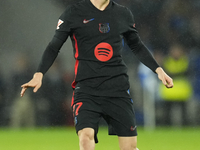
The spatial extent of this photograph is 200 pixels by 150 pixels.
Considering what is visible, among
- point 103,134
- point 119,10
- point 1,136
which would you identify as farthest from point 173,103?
point 119,10

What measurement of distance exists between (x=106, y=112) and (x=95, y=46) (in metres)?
0.63

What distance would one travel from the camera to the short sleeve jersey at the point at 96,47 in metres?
4.29

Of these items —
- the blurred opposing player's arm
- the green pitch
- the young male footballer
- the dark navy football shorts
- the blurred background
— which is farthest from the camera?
the blurred background

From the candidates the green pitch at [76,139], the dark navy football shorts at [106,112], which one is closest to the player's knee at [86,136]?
the dark navy football shorts at [106,112]

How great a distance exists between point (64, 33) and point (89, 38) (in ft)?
0.79

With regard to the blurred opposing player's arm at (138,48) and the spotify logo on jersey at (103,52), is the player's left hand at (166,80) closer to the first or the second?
the blurred opposing player's arm at (138,48)

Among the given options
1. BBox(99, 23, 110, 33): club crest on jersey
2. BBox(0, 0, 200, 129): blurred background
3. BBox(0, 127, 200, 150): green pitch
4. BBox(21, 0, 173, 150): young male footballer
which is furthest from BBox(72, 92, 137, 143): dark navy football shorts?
BBox(0, 0, 200, 129): blurred background

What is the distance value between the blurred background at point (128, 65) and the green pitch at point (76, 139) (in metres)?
0.50

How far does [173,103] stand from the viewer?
1055 cm

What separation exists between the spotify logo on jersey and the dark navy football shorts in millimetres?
378

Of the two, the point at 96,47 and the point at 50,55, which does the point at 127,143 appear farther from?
the point at 50,55

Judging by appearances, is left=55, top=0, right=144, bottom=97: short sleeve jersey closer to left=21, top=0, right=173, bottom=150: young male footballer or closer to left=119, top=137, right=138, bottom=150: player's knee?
left=21, top=0, right=173, bottom=150: young male footballer

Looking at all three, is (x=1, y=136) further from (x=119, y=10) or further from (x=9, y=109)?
(x=119, y=10)

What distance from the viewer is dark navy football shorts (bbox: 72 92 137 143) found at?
4098 millimetres
